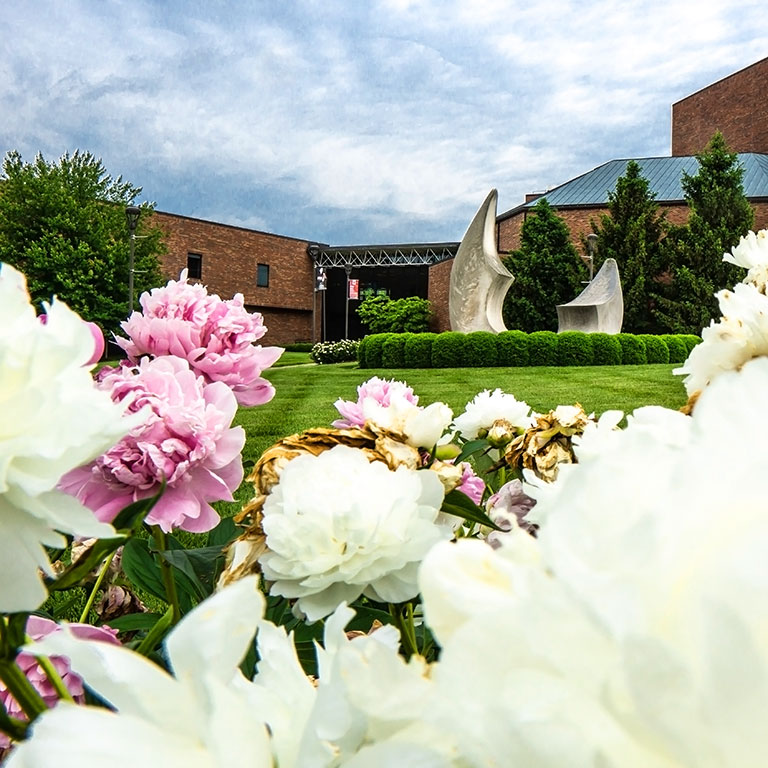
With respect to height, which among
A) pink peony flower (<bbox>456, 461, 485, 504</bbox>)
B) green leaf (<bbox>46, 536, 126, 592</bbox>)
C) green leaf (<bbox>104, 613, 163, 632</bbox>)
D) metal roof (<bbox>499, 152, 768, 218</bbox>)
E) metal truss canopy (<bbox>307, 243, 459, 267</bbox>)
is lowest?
green leaf (<bbox>104, 613, 163, 632</bbox>)

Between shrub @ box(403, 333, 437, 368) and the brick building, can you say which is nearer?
shrub @ box(403, 333, 437, 368)

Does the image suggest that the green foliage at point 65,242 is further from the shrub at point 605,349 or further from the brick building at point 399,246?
the shrub at point 605,349

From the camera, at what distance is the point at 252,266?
27.7 metres

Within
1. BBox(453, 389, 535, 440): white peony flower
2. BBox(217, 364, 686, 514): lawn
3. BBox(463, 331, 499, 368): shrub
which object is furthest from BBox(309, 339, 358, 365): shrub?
BBox(453, 389, 535, 440): white peony flower

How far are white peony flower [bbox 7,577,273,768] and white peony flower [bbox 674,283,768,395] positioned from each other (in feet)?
2.21

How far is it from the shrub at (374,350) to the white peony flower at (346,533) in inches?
549

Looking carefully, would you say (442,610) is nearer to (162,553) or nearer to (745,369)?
(745,369)

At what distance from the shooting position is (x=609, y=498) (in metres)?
0.20

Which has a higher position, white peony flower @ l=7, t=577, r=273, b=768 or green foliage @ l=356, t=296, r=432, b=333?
green foliage @ l=356, t=296, r=432, b=333

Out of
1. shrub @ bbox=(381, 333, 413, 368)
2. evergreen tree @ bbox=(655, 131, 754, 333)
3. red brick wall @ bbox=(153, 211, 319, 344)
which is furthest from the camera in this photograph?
red brick wall @ bbox=(153, 211, 319, 344)

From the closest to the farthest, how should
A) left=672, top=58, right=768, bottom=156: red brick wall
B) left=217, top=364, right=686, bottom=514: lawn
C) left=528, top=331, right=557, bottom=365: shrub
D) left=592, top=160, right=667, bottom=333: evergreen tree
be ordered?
1. left=217, top=364, right=686, bottom=514: lawn
2. left=528, top=331, right=557, bottom=365: shrub
3. left=592, top=160, right=667, bottom=333: evergreen tree
4. left=672, top=58, right=768, bottom=156: red brick wall

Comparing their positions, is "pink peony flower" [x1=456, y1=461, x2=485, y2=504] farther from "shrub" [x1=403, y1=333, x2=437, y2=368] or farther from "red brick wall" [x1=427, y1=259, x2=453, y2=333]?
"red brick wall" [x1=427, y1=259, x2=453, y2=333]

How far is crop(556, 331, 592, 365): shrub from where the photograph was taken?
532 inches

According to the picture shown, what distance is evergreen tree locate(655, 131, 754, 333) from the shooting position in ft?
65.2
